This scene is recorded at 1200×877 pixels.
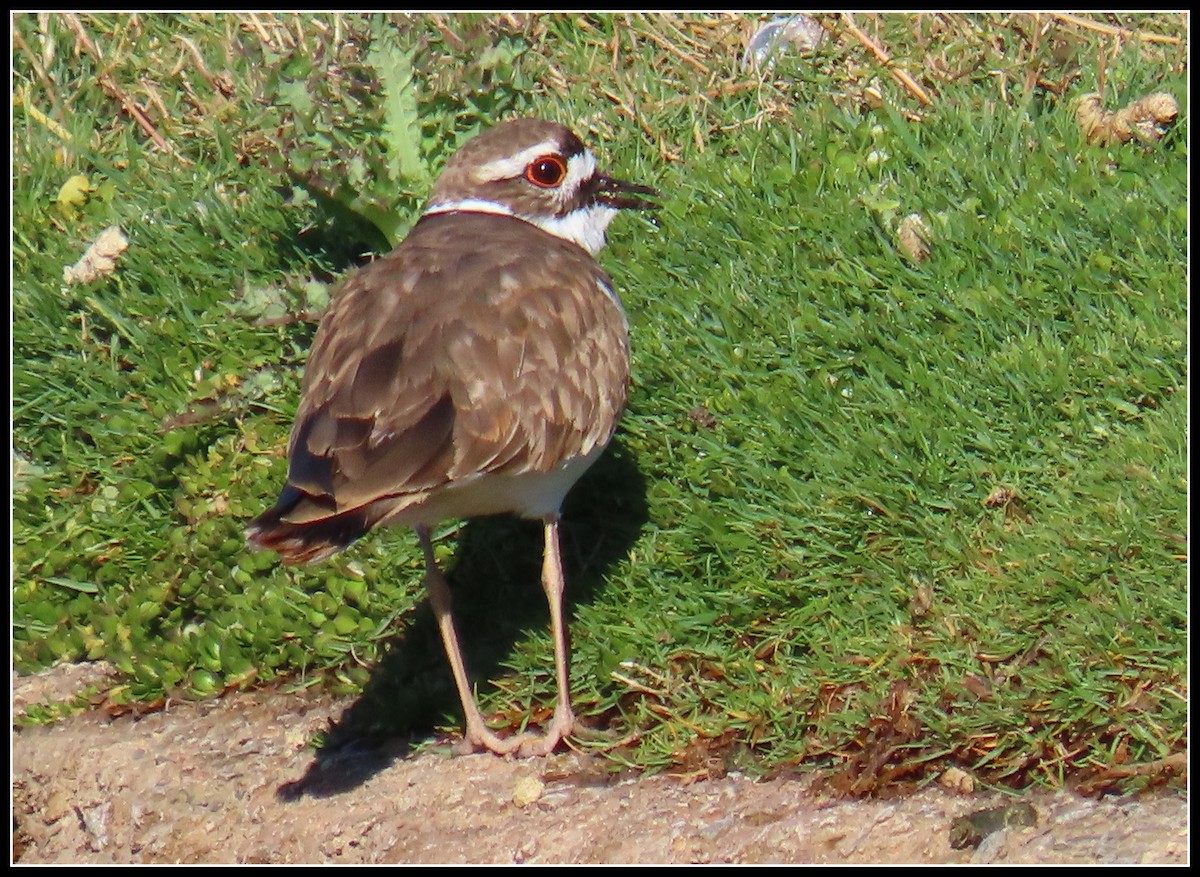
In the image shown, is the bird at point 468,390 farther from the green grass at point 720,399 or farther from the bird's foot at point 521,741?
the green grass at point 720,399

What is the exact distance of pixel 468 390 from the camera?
4.78m

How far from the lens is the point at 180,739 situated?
5375 millimetres

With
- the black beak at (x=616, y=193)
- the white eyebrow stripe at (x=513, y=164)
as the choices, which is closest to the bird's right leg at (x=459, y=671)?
the white eyebrow stripe at (x=513, y=164)

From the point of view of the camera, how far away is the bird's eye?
588cm

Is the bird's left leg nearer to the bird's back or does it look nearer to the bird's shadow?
the bird's back

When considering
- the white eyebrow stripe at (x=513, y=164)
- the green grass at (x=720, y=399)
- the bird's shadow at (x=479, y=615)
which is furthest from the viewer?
the white eyebrow stripe at (x=513, y=164)

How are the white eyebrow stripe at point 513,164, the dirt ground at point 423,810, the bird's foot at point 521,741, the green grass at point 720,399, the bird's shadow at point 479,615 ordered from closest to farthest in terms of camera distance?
1. the dirt ground at point 423,810
2. the green grass at point 720,399
3. the bird's foot at point 521,741
4. the bird's shadow at point 479,615
5. the white eyebrow stripe at point 513,164

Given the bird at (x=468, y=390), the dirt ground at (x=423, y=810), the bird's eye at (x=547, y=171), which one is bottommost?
the dirt ground at (x=423, y=810)

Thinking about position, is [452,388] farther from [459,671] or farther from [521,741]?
[521,741]

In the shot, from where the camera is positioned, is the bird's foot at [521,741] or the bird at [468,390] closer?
the bird at [468,390]

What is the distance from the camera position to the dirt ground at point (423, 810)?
4172mm

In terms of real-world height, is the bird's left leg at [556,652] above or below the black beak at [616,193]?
below

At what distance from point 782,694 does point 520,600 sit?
1.19m

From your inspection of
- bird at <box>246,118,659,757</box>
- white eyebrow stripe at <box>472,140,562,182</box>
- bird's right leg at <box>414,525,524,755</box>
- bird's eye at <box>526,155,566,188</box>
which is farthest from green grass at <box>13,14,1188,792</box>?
white eyebrow stripe at <box>472,140,562,182</box>
